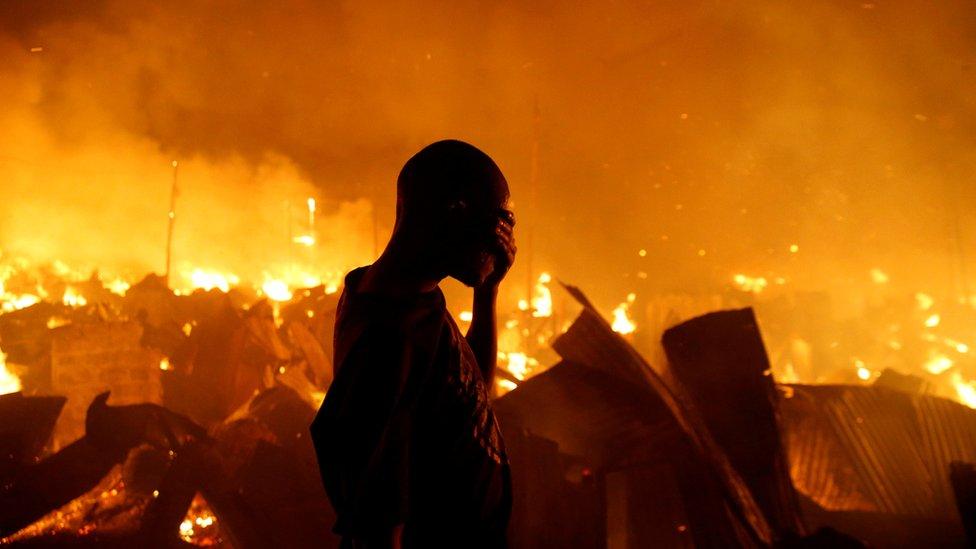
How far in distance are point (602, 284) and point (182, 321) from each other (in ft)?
58.1

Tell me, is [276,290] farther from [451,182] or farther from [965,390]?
[965,390]

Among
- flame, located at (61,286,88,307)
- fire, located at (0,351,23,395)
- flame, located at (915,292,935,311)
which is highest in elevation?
flame, located at (915,292,935,311)

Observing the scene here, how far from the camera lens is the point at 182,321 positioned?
8688 mm

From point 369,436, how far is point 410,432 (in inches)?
5.1

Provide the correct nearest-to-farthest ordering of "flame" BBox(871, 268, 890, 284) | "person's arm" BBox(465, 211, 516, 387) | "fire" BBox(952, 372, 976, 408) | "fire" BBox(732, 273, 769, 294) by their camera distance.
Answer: "person's arm" BBox(465, 211, 516, 387)
"fire" BBox(952, 372, 976, 408)
"flame" BBox(871, 268, 890, 284)
"fire" BBox(732, 273, 769, 294)

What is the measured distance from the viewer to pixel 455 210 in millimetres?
1128

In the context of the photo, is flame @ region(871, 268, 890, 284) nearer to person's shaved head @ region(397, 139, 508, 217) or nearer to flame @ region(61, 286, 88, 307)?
person's shaved head @ region(397, 139, 508, 217)

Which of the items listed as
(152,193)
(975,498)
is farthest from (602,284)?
(975,498)

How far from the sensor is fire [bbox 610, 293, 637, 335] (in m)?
18.1

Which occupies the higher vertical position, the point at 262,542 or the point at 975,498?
the point at 975,498

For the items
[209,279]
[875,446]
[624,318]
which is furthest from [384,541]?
[209,279]

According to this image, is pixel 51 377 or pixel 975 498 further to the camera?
pixel 51 377

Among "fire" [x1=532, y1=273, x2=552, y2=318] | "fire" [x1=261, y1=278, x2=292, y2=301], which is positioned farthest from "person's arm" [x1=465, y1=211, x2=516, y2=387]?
"fire" [x1=532, y1=273, x2=552, y2=318]

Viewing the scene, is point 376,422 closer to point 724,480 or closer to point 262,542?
point 724,480
